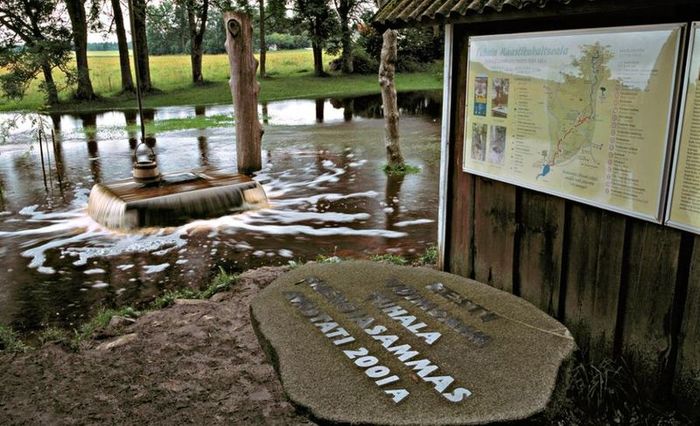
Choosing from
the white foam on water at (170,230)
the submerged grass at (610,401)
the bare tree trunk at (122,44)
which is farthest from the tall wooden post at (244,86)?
the bare tree trunk at (122,44)

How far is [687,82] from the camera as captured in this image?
10.4 feet

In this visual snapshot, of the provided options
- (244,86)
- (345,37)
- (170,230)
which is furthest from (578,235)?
(345,37)

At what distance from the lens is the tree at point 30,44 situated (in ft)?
84.0

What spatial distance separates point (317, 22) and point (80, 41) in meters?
16.5

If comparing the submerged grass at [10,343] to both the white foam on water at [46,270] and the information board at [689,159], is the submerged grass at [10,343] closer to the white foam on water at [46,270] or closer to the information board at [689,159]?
the white foam on water at [46,270]

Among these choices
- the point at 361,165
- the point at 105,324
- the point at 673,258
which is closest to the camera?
the point at 673,258

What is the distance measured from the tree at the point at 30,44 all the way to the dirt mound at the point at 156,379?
2463cm

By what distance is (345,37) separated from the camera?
134 feet

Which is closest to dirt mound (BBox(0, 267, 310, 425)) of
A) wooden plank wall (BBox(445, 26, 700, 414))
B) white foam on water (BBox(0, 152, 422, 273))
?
wooden plank wall (BBox(445, 26, 700, 414))

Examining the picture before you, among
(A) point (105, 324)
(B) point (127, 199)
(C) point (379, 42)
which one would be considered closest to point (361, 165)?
(B) point (127, 199)

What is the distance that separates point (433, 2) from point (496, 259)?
202 cm

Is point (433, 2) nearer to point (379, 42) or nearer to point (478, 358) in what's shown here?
point (478, 358)

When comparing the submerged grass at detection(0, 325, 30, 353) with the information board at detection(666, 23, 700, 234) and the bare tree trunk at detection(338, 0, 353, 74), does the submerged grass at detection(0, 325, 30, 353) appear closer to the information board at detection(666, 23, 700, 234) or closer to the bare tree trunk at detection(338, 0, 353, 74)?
the information board at detection(666, 23, 700, 234)

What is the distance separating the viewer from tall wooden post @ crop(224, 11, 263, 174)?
1221cm
